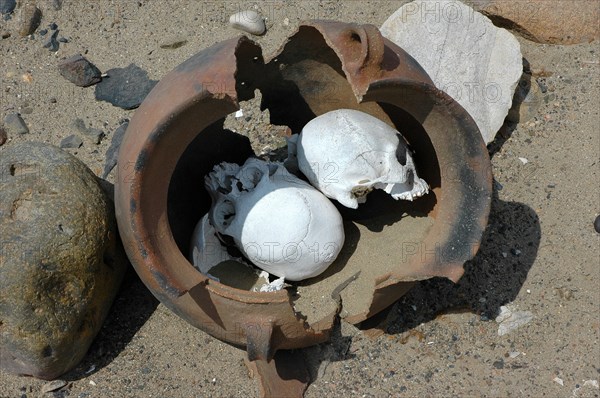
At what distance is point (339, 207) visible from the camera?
322cm

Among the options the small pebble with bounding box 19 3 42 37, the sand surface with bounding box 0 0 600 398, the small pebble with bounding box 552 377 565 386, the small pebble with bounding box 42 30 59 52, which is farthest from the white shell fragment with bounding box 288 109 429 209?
the small pebble with bounding box 19 3 42 37

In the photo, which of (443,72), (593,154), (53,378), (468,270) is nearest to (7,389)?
(53,378)

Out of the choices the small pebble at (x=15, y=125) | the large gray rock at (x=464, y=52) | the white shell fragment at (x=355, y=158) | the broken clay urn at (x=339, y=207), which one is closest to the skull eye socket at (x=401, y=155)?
the white shell fragment at (x=355, y=158)

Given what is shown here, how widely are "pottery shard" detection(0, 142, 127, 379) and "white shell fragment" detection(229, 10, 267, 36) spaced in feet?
4.25

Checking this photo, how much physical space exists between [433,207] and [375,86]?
2.39 ft

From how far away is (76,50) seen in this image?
12.6 ft

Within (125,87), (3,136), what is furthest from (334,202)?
(3,136)

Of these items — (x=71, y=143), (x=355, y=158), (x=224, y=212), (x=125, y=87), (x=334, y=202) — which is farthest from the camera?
(x=125, y=87)

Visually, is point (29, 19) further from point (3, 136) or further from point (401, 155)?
point (401, 155)

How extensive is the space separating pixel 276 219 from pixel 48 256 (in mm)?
821

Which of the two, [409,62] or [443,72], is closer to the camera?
[409,62]

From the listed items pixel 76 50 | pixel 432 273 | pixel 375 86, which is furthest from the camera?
pixel 76 50

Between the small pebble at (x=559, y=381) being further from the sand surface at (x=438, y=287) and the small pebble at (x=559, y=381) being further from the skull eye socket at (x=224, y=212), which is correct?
the skull eye socket at (x=224, y=212)

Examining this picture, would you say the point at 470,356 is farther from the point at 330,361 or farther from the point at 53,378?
the point at 53,378
